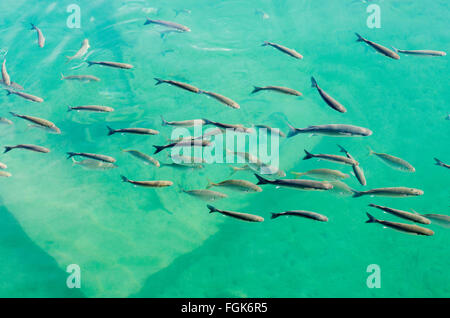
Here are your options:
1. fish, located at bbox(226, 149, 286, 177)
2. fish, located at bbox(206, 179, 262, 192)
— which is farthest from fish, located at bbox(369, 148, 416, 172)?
fish, located at bbox(206, 179, 262, 192)

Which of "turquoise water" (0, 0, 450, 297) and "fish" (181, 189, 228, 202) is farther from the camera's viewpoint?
"turquoise water" (0, 0, 450, 297)

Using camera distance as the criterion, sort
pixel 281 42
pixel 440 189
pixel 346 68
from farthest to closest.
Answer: pixel 281 42 → pixel 346 68 → pixel 440 189

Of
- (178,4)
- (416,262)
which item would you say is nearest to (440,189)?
(416,262)

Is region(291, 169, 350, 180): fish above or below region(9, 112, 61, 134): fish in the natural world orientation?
below

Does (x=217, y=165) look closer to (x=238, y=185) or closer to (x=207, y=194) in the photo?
(x=207, y=194)

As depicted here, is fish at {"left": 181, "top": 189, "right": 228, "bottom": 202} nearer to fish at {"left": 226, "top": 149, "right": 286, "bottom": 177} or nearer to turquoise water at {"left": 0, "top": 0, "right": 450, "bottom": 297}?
fish at {"left": 226, "top": 149, "right": 286, "bottom": 177}

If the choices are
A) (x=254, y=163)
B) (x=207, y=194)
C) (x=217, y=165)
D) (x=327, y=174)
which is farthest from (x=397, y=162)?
(x=217, y=165)

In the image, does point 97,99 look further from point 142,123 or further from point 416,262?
point 416,262

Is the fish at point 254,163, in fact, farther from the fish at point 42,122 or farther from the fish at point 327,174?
the fish at point 42,122

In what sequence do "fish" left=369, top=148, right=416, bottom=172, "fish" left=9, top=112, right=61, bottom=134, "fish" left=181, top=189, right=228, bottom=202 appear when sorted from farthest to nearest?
1. "fish" left=9, top=112, right=61, bottom=134
2. "fish" left=369, top=148, right=416, bottom=172
3. "fish" left=181, top=189, right=228, bottom=202
